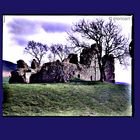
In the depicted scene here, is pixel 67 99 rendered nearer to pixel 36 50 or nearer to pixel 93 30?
pixel 36 50

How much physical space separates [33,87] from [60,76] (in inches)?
7.5

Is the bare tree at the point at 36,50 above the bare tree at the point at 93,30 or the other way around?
the other way around

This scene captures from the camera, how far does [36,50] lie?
2164 mm

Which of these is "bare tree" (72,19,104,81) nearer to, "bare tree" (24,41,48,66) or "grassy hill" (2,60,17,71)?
"bare tree" (24,41,48,66)

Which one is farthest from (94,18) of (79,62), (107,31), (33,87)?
(33,87)

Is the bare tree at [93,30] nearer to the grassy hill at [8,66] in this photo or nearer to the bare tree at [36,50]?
the bare tree at [36,50]

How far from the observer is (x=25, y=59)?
2160 mm

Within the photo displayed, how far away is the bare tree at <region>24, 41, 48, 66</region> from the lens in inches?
85.2

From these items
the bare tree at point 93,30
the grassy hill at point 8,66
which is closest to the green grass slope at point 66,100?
the grassy hill at point 8,66

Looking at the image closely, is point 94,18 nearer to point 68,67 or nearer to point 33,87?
point 68,67

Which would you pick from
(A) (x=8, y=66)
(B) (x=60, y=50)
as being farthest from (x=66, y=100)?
(A) (x=8, y=66)

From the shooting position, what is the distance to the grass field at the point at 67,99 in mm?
2148

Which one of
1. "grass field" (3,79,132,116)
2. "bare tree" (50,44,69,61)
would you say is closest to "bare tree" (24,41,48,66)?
"bare tree" (50,44,69,61)

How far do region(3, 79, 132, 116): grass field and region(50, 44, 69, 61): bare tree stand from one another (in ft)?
0.63
